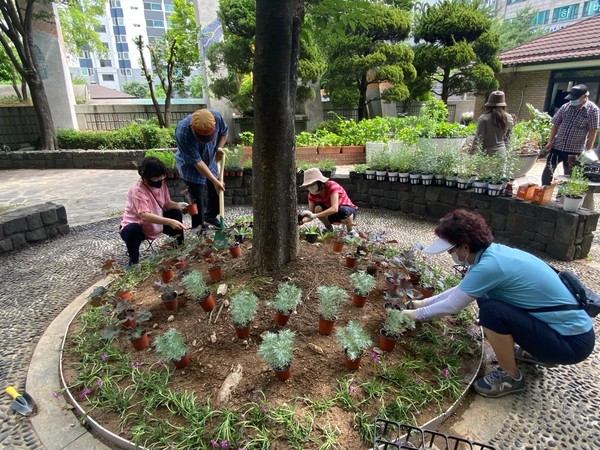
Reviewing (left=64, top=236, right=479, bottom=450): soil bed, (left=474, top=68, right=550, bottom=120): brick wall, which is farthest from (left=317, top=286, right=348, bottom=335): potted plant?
(left=474, top=68, right=550, bottom=120): brick wall

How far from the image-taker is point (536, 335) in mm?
1834

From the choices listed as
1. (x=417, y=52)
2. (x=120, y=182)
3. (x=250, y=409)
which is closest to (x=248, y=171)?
(x=120, y=182)

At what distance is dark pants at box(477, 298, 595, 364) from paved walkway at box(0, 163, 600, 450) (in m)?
0.29

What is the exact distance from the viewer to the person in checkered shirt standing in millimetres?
4766

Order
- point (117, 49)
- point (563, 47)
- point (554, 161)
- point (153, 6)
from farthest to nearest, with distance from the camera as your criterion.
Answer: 1. point (153, 6)
2. point (117, 49)
3. point (563, 47)
4. point (554, 161)

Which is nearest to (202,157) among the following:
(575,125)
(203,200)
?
(203,200)

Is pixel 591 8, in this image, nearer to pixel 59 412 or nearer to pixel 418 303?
pixel 418 303

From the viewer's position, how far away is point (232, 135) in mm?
11188

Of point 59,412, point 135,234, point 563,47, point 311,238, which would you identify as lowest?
point 59,412

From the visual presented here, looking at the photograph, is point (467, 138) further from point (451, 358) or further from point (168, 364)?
point (168, 364)

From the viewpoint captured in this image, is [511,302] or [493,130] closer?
[511,302]

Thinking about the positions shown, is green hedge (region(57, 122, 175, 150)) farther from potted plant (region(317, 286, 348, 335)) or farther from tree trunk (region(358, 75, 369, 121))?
potted plant (region(317, 286, 348, 335))

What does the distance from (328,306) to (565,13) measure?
56.8 metres

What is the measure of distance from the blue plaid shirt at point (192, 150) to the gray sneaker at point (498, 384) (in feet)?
9.29
